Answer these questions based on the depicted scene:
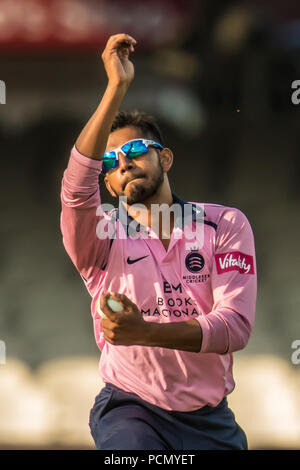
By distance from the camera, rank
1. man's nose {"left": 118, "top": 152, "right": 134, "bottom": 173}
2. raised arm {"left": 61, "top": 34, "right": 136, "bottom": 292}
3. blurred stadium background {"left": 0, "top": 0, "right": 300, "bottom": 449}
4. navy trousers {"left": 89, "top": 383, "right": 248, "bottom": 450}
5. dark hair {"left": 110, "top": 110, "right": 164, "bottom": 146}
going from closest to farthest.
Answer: raised arm {"left": 61, "top": 34, "right": 136, "bottom": 292}
navy trousers {"left": 89, "top": 383, "right": 248, "bottom": 450}
man's nose {"left": 118, "top": 152, "right": 134, "bottom": 173}
dark hair {"left": 110, "top": 110, "right": 164, "bottom": 146}
blurred stadium background {"left": 0, "top": 0, "right": 300, "bottom": 449}

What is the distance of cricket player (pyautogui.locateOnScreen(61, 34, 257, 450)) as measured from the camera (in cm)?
265

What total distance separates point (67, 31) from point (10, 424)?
9.86 ft

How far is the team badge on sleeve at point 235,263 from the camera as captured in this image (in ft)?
9.59

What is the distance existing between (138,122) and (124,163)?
29 cm

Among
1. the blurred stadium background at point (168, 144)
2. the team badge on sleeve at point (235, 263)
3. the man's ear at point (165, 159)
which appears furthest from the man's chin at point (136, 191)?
the blurred stadium background at point (168, 144)

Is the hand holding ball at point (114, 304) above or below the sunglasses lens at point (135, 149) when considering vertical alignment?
below

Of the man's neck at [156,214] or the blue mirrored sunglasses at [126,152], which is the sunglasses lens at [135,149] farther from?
the man's neck at [156,214]

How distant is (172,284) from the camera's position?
9.77 feet

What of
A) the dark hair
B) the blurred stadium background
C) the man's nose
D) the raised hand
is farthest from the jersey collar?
the blurred stadium background

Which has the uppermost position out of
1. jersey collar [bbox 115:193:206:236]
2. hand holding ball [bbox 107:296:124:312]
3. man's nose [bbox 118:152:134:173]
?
man's nose [bbox 118:152:134:173]

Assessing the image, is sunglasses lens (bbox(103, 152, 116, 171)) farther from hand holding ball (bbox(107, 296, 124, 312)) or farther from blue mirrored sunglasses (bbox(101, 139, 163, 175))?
hand holding ball (bbox(107, 296, 124, 312))

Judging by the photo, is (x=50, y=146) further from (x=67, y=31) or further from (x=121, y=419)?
(x=121, y=419)

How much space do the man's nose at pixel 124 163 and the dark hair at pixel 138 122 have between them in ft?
0.63
